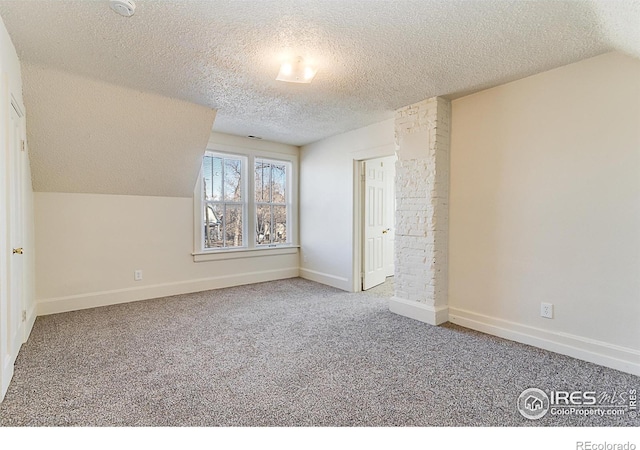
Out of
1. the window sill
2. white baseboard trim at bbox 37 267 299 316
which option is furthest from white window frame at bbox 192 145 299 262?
white baseboard trim at bbox 37 267 299 316

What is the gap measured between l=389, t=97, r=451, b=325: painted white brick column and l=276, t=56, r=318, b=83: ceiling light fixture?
1409mm

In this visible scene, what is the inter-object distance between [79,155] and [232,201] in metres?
1.98

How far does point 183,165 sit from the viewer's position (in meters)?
4.08

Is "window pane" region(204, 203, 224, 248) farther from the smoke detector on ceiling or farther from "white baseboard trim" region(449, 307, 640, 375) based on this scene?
"white baseboard trim" region(449, 307, 640, 375)

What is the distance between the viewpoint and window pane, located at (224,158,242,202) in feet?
16.1

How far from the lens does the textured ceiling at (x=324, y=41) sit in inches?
72.2

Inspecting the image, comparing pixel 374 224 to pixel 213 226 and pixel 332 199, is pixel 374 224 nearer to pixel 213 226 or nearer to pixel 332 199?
pixel 332 199

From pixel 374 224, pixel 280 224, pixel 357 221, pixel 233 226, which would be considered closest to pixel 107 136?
pixel 233 226

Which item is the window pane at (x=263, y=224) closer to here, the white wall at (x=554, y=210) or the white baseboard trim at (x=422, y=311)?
the white baseboard trim at (x=422, y=311)

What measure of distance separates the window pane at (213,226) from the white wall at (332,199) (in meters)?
1.38

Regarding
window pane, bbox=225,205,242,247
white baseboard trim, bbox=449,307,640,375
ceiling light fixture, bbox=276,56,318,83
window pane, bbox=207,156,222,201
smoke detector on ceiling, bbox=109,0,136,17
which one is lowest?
white baseboard trim, bbox=449,307,640,375

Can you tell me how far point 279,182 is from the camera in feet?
18.0

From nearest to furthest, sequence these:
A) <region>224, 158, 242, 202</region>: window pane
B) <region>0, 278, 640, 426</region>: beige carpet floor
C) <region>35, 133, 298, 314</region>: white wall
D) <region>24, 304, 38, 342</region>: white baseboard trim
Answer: <region>0, 278, 640, 426</region>: beige carpet floor, <region>24, 304, 38, 342</region>: white baseboard trim, <region>35, 133, 298, 314</region>: white wall, <region>224, 158, 242, 202</region>: window pane
